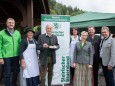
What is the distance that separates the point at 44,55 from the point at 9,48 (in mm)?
868

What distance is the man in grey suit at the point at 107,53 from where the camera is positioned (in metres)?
7.12

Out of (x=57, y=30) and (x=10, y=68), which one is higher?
(x=57, y=30)

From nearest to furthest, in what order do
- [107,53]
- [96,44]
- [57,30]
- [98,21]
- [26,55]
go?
1. [26,55]
2. [107,53]
3. [96,44]
4. [57,30]
5. [98,21]

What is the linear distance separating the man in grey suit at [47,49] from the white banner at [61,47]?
57 cm

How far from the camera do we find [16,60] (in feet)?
22.6

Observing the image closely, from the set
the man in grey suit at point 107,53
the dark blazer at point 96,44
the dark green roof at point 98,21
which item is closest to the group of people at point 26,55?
the dark blazer at point 96,44

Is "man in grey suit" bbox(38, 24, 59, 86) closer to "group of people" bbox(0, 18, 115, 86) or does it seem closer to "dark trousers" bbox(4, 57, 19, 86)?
"group of people" bbox(0, 18, 115, 86)

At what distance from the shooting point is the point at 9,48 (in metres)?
6.67

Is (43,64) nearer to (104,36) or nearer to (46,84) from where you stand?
(46,84)

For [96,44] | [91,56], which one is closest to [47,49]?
[91,56]

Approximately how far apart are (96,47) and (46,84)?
1538mm

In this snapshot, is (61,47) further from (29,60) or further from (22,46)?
(22,46)

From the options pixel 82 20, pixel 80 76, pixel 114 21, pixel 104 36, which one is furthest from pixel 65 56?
pixel 82 20

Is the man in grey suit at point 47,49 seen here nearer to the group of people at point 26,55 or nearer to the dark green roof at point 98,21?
the group of people at point 26,55
